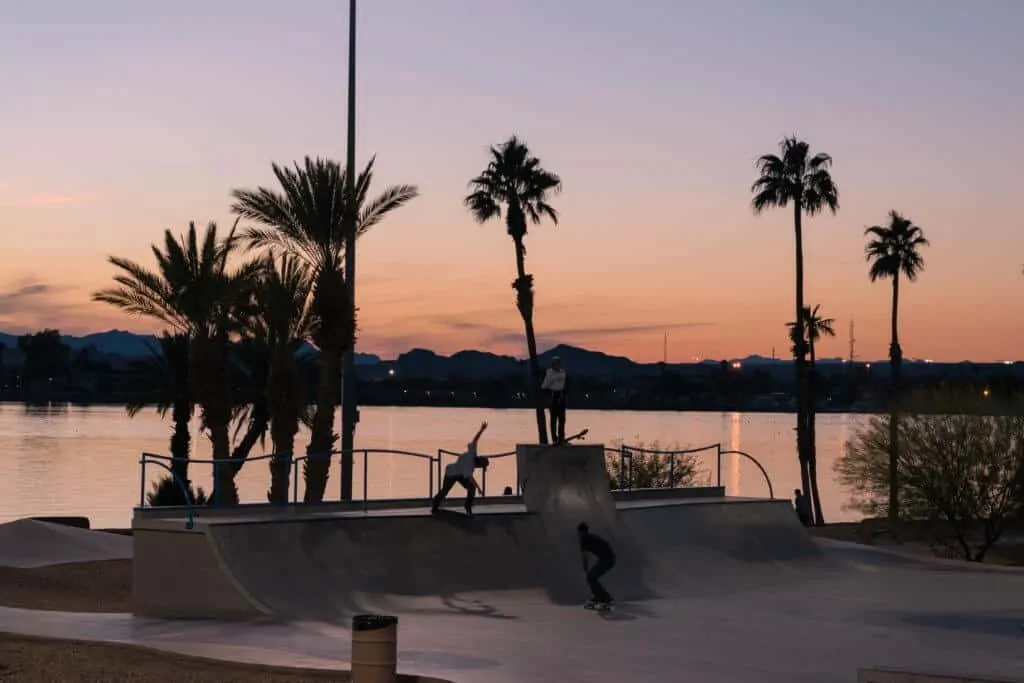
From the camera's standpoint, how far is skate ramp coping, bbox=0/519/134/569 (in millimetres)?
31828

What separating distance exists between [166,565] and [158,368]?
108ft

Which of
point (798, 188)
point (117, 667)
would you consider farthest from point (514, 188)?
point (117, 667)

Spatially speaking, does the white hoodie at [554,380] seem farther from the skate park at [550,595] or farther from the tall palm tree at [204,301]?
the tall palm tree at [204,301]

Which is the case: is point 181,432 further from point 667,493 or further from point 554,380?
point 554,380

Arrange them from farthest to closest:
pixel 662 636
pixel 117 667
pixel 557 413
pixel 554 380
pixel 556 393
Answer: pixel 557 413 < pixel 556 393 < pixel 554 380 < pixel 662 636 < pixel 117 667

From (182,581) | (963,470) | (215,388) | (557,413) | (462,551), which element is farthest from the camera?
(963,470)

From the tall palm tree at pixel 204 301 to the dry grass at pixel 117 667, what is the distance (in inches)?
825

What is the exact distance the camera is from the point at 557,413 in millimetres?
26125

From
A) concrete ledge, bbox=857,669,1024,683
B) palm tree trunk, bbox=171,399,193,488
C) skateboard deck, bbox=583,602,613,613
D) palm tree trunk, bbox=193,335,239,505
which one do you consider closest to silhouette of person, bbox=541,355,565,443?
skateboard deck, bbox=583,602,613,613

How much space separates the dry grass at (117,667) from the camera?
567 inches

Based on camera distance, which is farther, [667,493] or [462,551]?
[667,493]

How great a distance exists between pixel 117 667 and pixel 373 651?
3623 millimetres

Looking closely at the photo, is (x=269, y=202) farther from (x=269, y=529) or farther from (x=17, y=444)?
(x=17, y=444)

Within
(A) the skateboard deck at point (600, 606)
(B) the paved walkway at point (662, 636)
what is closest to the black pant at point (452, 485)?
(B) the paved walkway at point (662, 636)
